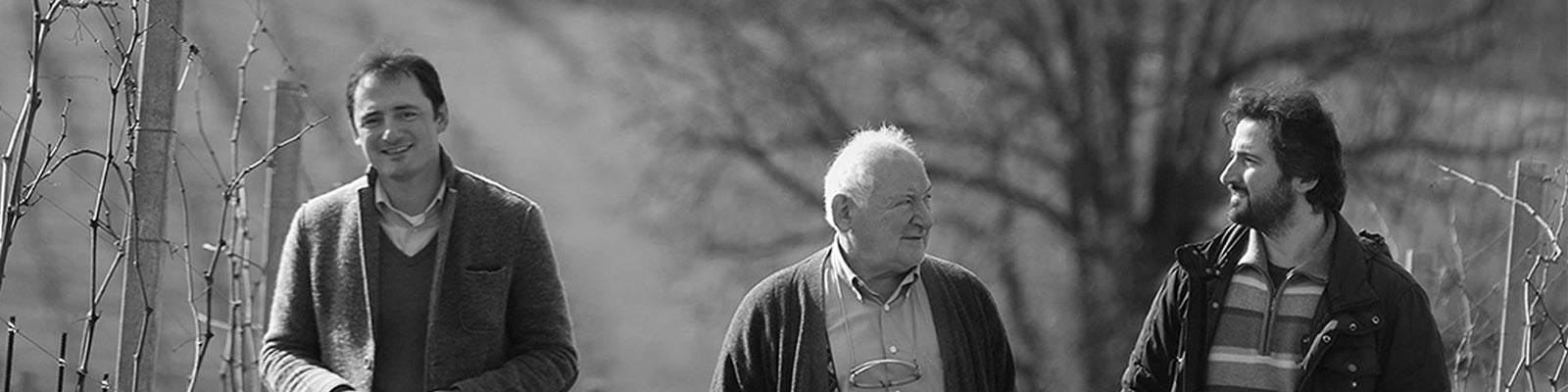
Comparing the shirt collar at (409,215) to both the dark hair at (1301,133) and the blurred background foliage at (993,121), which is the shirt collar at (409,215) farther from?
the blurred background foliage at (993,121)

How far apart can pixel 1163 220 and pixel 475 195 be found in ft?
38.6

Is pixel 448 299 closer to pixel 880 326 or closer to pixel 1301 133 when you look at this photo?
pixel 880 326

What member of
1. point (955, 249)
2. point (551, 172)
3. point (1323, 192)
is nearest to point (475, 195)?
point (1323, 192)

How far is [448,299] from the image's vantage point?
12.6 ft

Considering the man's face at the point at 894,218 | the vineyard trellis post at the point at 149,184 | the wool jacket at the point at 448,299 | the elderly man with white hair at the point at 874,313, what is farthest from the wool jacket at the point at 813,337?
the vineyard trellis post at the point at 149,184

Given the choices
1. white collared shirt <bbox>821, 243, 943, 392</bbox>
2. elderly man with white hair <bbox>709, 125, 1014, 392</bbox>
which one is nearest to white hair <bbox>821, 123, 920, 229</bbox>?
elderly man with white hair <bbox>709, 125, 1014, 392</bbox>

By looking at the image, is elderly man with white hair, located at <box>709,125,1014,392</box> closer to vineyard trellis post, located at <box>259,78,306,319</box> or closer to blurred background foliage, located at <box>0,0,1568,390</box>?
vineyard trellis post, located at <box>259,78,306,319</box>

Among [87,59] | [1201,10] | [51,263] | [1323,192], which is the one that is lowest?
[1323,192]

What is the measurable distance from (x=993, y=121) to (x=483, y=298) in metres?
11.7

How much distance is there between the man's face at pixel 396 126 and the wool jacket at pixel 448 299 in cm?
6

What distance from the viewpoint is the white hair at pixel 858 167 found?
3.98 m

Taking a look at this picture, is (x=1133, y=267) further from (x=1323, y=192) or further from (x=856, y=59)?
(x=1323, y=192)

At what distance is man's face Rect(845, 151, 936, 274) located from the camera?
155 inches

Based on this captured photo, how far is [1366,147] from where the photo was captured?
48.3ft
